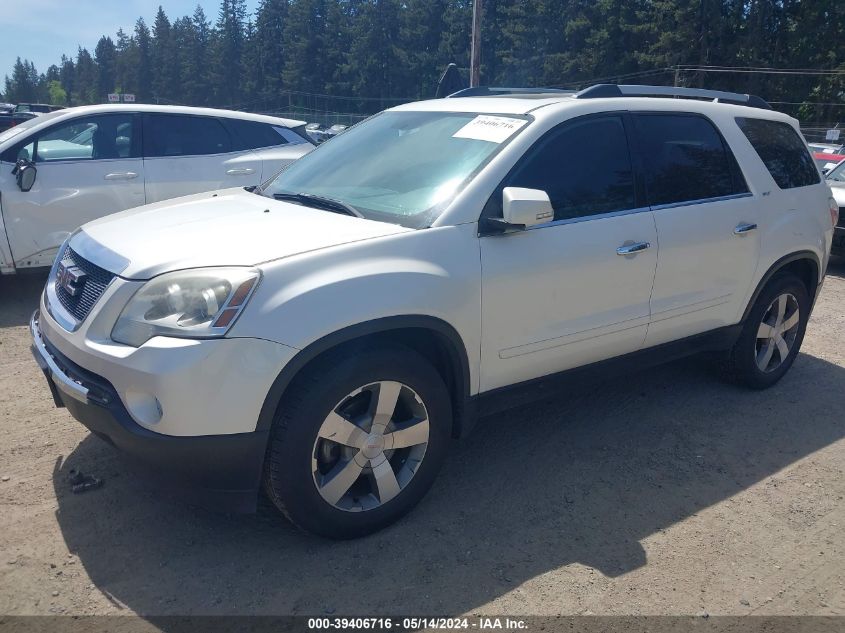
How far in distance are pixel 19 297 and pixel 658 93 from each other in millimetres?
5753

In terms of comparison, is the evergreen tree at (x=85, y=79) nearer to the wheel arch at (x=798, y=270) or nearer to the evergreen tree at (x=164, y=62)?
the evergreen tree at (x=164, y=62)

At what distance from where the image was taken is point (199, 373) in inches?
104

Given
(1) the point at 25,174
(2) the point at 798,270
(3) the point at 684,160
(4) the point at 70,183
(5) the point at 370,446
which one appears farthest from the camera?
(4) the point at 70,183

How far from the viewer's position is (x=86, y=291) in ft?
10.1

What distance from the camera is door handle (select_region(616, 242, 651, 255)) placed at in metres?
3.78

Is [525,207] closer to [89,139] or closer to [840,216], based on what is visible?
[89,139]

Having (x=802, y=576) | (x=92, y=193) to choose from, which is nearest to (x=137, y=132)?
(x=92, y=193)

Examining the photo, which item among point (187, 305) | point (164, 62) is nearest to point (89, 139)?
point (187, 305)

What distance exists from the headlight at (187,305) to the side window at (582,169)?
4.60 ft

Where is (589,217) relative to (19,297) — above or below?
above

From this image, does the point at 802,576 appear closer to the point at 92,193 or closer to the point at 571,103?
the point at 571,103

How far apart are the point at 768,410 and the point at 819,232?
129 centimetres

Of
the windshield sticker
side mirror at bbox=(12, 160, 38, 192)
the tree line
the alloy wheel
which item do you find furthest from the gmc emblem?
the tree line

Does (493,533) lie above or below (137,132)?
below
